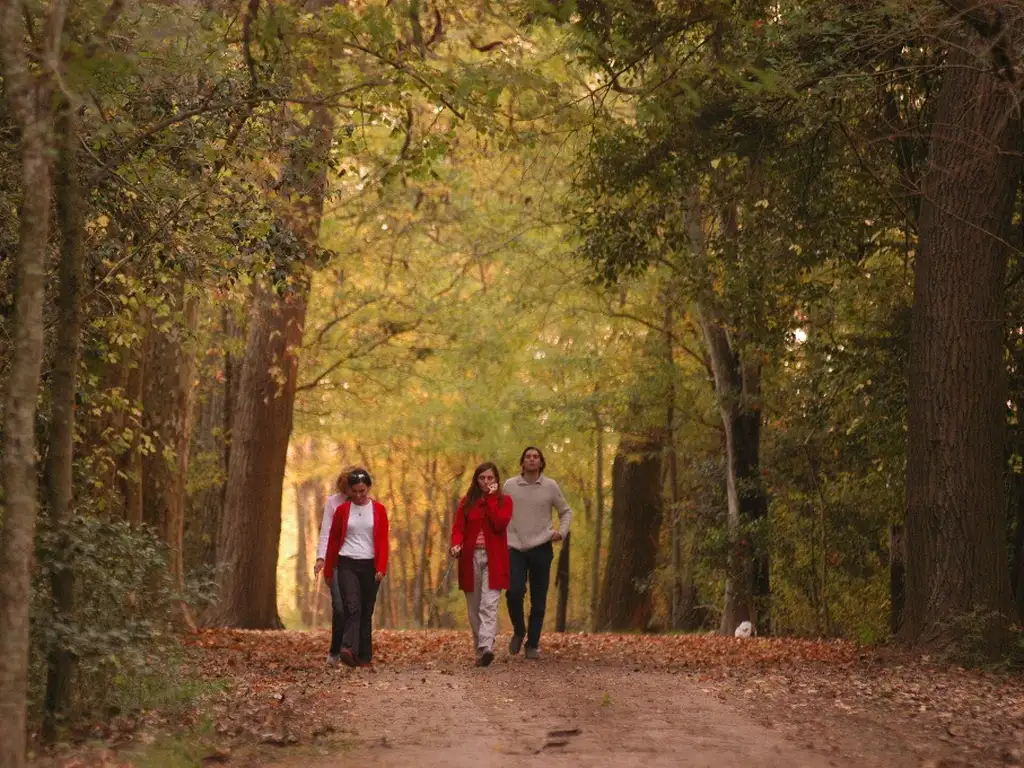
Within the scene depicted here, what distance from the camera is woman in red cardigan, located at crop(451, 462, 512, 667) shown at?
14.2 meters

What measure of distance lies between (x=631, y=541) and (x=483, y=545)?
613 inches

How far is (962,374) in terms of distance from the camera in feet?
43.8

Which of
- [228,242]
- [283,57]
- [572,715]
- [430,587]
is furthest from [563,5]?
[430,587]

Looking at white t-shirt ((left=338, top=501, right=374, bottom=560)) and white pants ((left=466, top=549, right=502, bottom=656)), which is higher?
white t-shirt ((left=338, top=501, right=374, bottom=560))

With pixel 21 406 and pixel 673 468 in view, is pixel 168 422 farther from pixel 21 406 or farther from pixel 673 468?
pixel 673 468

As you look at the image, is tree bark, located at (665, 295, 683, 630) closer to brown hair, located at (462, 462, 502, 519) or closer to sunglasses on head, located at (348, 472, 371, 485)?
brown hair, located at (462, 462, 502, 519)

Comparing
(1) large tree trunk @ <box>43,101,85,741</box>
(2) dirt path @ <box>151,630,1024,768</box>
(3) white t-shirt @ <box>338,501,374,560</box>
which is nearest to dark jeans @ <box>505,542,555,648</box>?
(2) dirt path @ <box>151,630,1024,768</box>

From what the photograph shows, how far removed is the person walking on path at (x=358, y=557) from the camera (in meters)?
14.4

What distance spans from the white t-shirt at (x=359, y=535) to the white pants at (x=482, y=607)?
1088mm

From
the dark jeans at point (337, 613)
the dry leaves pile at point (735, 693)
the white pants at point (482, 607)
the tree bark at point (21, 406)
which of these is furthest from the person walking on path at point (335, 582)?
the tree bark at point (21, 406)

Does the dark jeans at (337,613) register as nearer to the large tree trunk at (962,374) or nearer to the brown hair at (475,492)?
the brown hair at (475,492)

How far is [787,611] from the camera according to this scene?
25.9 metres

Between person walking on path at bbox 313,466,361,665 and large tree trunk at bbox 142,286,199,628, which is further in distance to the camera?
large tree trunk at bbox 142,286,199,628

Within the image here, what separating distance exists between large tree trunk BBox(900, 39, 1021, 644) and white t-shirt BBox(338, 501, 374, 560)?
533cm
